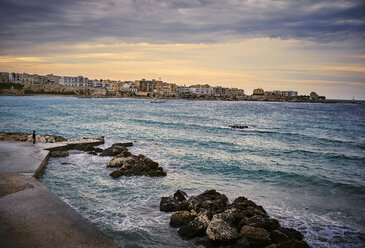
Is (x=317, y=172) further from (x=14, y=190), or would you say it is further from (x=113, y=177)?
(x=14, y=190)

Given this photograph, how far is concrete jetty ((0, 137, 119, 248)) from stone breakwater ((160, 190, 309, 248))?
2.60 m

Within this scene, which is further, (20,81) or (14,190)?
(20,81)

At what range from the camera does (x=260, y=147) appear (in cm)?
2414

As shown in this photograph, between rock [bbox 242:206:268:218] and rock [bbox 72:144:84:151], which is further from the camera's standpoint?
rock [bbox 72:144:84:151]

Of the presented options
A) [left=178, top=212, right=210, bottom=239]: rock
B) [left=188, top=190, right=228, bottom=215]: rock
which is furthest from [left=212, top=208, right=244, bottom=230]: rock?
[left=188, top=190, right=228, bottom=215]: rock

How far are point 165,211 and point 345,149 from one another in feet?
68.1

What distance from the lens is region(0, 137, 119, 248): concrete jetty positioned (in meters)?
6.62

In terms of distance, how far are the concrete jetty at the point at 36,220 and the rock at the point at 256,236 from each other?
353 centimetres

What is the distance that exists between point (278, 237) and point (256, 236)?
0.69 metres

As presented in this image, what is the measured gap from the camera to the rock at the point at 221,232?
7.79 m

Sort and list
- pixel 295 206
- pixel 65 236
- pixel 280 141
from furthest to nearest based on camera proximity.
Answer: pixel 280 141 < pixel 295 206 < pixel 65 236

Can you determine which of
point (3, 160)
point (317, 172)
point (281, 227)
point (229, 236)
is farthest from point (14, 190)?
point (317, 172)

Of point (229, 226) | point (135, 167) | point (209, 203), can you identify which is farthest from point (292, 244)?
point (135, 167)

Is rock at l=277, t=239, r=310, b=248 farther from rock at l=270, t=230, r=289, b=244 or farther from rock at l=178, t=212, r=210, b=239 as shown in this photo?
rock at l=178, t=212, r=210, b=239
